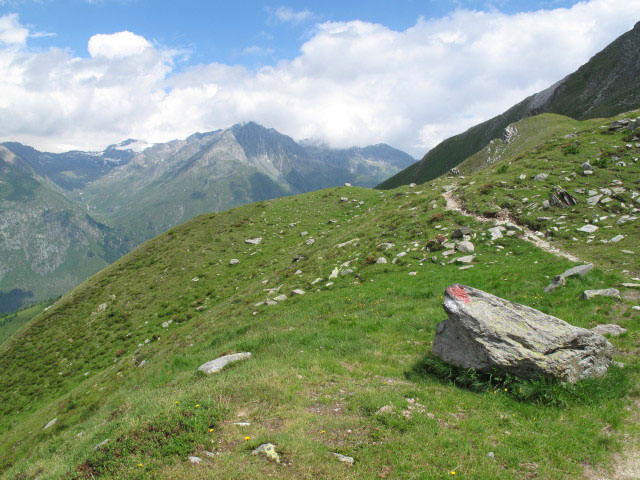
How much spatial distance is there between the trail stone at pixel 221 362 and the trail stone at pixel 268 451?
6.77 m

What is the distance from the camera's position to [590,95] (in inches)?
5344

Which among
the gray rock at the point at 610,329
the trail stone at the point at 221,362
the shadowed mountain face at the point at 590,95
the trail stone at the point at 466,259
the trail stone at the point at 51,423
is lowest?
the trail stone at the point at 51,423

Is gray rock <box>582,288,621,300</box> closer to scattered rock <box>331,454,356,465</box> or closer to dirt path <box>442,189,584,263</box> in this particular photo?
dirt path <box>442,189,584,263</box>

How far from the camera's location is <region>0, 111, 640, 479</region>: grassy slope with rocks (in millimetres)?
7867

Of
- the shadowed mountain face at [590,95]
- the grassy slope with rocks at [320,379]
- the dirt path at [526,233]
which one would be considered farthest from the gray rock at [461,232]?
the shadowed mountain face at [590,95]

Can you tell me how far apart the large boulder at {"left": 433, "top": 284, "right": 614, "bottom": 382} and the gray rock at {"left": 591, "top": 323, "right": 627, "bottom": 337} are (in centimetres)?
245

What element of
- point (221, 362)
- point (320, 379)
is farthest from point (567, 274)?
point (221, 362)

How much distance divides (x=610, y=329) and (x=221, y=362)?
16463 mm

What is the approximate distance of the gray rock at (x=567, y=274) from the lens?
16.7m

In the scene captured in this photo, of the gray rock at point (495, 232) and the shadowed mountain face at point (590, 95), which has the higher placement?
the shadowed mountain face at point (590, 95)

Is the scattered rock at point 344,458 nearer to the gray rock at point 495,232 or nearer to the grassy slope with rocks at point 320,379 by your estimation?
the grassy slope with rocks at point 320,379

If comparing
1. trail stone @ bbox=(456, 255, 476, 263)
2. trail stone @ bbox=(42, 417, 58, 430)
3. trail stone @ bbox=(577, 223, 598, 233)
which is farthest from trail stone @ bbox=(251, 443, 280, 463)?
trail stone @ bbox=(577, 223, 598, 233)

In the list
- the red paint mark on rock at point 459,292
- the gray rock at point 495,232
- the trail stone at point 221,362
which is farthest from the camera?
the gray rock at point 495,232

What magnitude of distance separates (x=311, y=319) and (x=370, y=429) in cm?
1045
